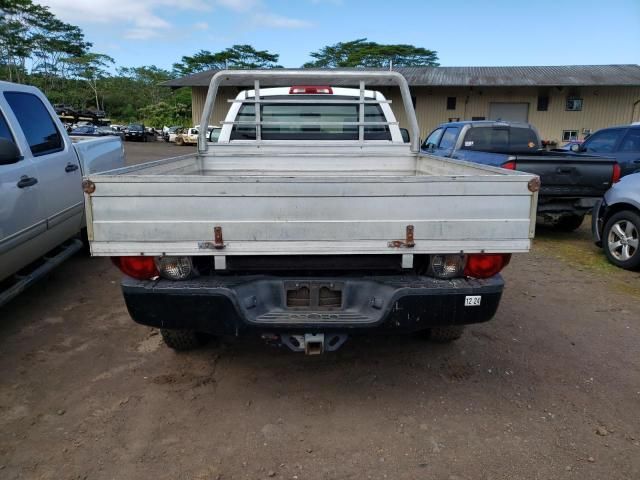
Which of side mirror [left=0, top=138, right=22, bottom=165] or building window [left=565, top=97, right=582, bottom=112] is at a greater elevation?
building window [left=565, top=97, right=582, bottom=112]

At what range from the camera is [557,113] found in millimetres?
27891

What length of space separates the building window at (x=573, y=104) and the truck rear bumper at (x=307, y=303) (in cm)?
2938

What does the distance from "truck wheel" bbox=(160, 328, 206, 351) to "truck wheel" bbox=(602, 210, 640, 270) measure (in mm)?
4898

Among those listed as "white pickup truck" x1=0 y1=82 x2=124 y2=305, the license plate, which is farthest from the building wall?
the license plate

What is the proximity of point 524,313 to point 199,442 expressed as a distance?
122 inches

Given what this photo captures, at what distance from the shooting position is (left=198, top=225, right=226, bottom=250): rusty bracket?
2471 millimetres

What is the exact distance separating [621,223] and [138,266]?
218 inches

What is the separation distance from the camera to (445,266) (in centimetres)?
275

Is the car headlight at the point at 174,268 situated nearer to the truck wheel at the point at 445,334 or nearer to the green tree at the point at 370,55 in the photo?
the truck wheel at the point at 445,334

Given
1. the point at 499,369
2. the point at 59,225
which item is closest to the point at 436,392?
the point at 499,369

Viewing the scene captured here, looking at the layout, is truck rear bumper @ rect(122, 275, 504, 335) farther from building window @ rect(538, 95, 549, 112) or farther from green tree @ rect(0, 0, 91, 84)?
green tree @ rect(0, 0, 91, 84)

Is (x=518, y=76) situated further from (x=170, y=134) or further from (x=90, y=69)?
(x=90, y=69)

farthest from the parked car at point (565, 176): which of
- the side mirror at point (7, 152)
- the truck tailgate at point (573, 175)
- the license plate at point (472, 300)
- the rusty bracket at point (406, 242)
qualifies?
the side mirror at point (7, 152)

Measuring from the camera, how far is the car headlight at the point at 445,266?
107 inches
